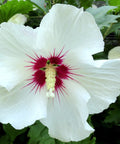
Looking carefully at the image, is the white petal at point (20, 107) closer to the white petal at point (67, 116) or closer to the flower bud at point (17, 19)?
the white petal at point (67, 116)

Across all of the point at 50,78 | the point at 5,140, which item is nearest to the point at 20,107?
the point at 50,78

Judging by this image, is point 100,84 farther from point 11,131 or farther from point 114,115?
point 11,131

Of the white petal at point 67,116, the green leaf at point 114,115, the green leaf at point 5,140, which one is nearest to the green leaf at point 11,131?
the green leaf at point 5,140

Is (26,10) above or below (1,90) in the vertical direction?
above

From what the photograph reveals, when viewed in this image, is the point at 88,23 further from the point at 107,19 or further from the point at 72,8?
the point at 107,19

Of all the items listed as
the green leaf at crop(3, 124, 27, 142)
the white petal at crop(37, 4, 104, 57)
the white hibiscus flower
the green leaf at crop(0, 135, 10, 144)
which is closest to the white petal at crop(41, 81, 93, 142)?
the white hibiscus flower

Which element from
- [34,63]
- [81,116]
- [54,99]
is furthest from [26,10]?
[81,116]
